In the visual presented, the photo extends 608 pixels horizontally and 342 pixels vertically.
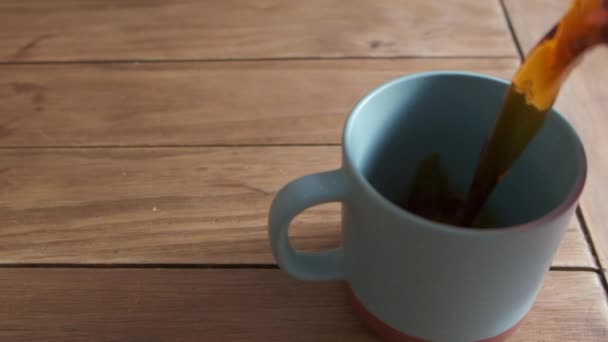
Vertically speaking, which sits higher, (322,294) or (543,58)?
(543,58)

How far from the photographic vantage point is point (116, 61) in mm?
537

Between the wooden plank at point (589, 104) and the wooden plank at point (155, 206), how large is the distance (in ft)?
0.07

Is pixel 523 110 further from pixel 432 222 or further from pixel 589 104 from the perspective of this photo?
pixel 589 104

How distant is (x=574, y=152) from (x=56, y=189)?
32 centimetres

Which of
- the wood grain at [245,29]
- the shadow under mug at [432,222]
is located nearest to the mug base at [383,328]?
the shadow under mug at [432,222]

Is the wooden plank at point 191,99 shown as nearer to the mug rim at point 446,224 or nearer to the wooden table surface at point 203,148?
the wooden table surface at point 203,148

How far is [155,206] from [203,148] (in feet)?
0.20

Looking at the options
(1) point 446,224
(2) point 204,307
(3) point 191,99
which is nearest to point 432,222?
(1) point 446,224

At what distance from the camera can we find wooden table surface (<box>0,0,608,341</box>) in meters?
0.36

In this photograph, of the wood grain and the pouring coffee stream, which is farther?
the wood grain

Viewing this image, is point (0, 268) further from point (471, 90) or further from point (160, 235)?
point (471, 90)

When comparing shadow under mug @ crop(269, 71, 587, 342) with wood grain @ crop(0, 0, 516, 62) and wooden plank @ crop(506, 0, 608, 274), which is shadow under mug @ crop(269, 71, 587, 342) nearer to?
wooden plank @ crop(506, 0, 608, 274)

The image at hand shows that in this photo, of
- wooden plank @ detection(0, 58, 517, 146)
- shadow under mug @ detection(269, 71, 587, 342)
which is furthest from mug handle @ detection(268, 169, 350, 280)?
wooden plank @ detection(0, 58, 517, 146)

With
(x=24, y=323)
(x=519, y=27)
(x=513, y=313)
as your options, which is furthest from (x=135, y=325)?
(x=519, y=27)
